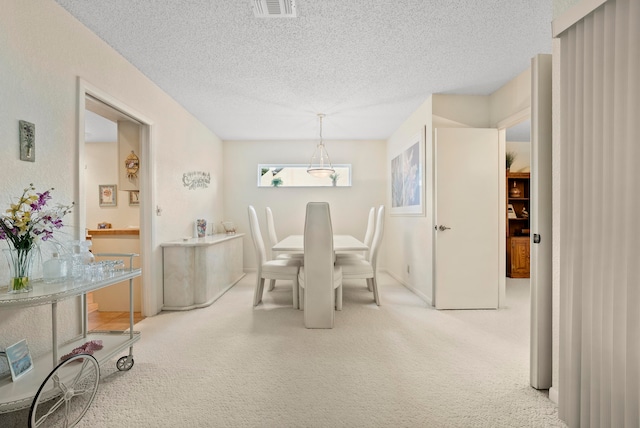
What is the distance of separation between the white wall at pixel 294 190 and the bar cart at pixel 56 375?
3.86 m

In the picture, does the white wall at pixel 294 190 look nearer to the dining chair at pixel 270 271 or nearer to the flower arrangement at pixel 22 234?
the dining chair at pixel 270 271

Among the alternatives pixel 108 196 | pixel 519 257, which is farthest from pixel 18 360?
pixel 519 257

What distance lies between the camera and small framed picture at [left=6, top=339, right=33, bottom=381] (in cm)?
152

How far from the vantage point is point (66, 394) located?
1.47m

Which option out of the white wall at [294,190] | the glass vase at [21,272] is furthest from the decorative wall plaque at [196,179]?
the glass vase at [21,272]

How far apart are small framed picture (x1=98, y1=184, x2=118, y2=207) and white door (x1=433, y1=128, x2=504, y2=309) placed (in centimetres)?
497

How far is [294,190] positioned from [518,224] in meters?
4.25

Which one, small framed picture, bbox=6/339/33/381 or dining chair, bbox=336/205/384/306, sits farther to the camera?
dining chair, bbox=336/205/384/306

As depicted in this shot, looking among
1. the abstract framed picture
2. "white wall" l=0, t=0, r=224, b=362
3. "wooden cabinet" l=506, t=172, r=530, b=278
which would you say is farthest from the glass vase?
"wooden cabinet" l=506, t=172, r=530, b=278

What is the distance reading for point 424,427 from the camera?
5.00 ft

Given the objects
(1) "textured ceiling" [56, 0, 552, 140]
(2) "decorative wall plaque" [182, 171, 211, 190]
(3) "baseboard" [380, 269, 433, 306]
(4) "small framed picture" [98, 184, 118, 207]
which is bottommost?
(3) "baseboard" [380, 269, 433, 306]

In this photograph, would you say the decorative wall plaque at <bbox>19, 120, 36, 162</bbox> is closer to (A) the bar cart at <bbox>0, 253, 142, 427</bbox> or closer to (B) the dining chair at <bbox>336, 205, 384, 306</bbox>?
(A) the bar cart at <bbox>0, 253, 142, 427</bbox>

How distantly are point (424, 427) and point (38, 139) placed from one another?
274cm

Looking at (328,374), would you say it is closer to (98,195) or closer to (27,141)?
(27,141)
